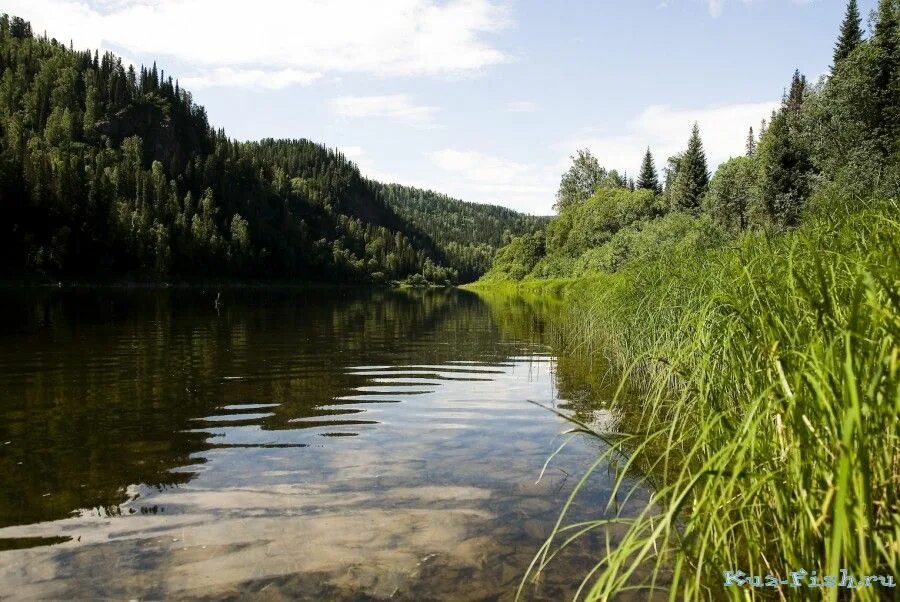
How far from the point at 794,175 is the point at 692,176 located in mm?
37154

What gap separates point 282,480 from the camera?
8.13 metres

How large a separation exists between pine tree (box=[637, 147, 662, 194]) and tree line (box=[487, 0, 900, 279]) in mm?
16189

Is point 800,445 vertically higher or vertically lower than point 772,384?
lower

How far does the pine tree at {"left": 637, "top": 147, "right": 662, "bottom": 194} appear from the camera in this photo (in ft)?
373

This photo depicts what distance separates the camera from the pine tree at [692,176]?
90625 mm

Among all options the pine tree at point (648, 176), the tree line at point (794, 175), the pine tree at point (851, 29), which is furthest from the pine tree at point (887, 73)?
the pine tree at point (648, 176)

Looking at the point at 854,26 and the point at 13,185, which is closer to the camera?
the point at 854,26

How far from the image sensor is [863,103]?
144ft

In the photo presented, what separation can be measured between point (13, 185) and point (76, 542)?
388 feet

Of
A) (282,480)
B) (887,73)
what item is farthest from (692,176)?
(282,480)

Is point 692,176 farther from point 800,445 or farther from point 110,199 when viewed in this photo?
point 110,199

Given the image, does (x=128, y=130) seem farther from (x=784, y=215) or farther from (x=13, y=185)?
(x=784, y=215)

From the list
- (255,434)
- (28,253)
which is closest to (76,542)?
(255,434)

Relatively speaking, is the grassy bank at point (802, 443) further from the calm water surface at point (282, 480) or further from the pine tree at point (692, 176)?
the pine tree at point (692, 176)
